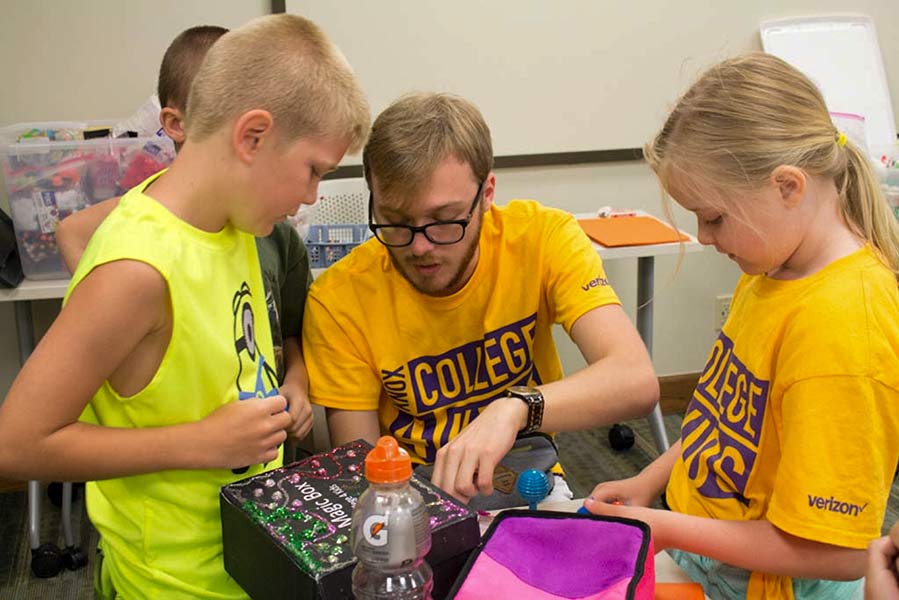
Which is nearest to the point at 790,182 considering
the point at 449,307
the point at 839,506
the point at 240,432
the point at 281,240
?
the point at 839,506

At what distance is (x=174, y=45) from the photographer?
1.81 m

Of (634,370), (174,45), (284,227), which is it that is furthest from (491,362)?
(174,45)

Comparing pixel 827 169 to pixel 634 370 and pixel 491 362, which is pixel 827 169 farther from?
pixel 491 362

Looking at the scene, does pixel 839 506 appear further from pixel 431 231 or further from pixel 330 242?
pixel 330 242

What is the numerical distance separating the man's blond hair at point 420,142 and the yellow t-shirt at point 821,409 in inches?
20.5

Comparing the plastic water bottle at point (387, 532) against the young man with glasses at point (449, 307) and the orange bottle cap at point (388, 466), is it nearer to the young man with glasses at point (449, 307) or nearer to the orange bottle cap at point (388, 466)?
the orange bottle cap at point (388, 466)

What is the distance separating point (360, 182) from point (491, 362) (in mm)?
1197

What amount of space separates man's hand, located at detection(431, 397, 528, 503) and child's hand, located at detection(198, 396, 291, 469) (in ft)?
0.76

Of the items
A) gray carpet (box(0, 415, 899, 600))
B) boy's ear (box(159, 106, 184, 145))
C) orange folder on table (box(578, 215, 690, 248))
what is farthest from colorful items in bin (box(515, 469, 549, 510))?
gray carpet (box(0, 415, 899, 600))

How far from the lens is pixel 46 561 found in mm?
2488

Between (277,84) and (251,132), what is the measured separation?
0.22 ft

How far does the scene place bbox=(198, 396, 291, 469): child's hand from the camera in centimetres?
110

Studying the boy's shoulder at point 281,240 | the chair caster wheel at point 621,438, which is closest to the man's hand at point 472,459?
the boy's shoulder at point 281,240

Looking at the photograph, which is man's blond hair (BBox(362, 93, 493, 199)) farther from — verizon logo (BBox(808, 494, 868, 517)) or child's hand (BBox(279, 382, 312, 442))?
verizon logo (BBox(808, 494, 868, 517))
